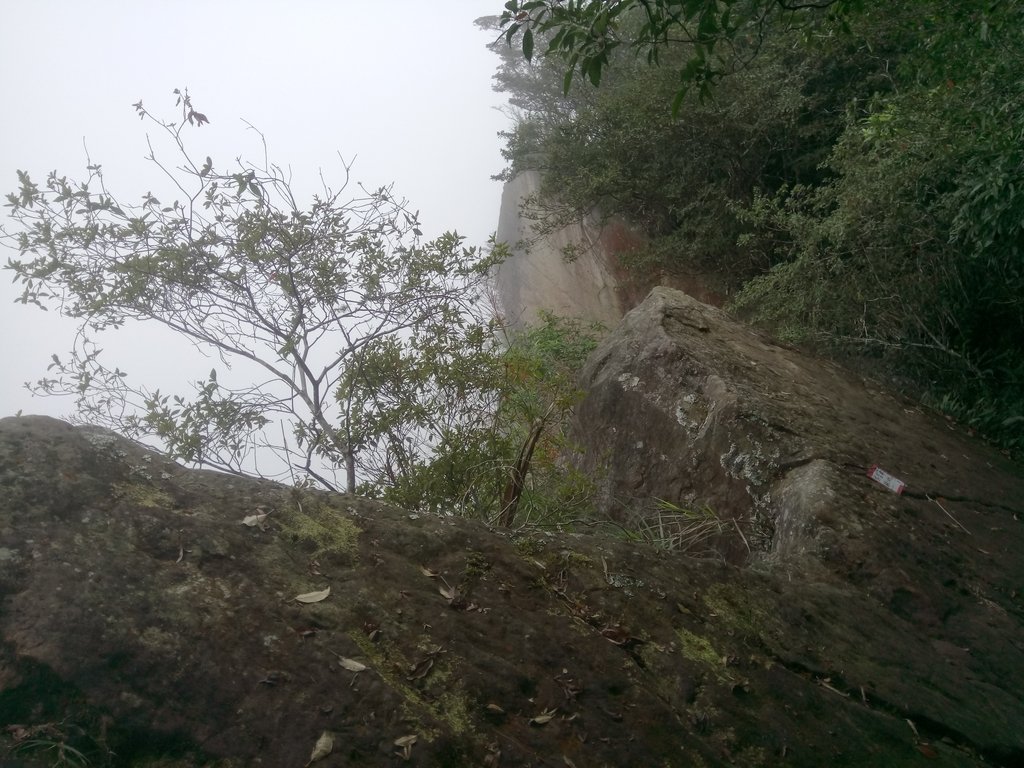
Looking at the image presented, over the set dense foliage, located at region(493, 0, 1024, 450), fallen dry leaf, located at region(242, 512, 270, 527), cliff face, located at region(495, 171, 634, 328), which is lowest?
fallen dry leaf, located at region(242, 512, 270, 527)

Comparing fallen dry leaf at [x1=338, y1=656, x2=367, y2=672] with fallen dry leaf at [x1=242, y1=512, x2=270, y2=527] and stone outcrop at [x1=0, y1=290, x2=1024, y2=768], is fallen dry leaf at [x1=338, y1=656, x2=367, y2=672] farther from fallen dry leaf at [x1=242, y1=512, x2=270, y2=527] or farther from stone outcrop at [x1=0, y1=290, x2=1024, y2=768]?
fallen dry leaf at [x1=242, y1=512, x2=270, y2=527]

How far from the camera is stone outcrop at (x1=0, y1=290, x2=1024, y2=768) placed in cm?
211

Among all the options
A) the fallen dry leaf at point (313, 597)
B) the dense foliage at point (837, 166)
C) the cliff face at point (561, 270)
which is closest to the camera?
the fallen dry leaf at point (313, 597)

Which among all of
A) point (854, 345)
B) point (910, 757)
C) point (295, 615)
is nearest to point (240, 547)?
point (295, 615)

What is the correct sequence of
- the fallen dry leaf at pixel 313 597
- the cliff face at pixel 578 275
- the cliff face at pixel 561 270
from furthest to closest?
the cliff face at pixel 561 270 < the cliff face at pixel 578 275 < the fallen dry leaf at pixel 313 597

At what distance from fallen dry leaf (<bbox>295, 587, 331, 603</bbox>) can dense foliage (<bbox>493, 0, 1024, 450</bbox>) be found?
2.03m

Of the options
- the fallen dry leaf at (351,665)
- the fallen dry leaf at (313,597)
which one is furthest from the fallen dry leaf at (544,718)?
the fallen dry leaf at (313,597)

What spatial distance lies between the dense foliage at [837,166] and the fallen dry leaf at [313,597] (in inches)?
79.9

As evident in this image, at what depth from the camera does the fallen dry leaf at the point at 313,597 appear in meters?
2.51

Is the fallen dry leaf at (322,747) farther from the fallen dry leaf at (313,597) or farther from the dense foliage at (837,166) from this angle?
the dense foliage at (837,166)

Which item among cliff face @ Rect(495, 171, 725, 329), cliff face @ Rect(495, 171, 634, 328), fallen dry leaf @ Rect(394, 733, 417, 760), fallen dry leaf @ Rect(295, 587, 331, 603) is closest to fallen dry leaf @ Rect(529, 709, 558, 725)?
fallen dry leaf @ Rect(394, 733, 417, 760)

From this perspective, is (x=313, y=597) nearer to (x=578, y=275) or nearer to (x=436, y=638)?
(x=436, y=638)

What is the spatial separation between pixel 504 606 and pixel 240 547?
0.88 metres

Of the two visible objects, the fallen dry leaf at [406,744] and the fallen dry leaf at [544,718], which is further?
the fallen dry leaf at [544,718]
